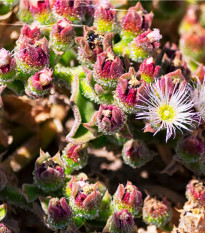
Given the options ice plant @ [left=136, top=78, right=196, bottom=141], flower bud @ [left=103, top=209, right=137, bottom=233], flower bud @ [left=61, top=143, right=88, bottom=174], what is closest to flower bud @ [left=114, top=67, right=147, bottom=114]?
ice plant @ [left=136, top=78, right=196, bottom=141]

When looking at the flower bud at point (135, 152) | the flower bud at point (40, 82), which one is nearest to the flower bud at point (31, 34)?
the flower bud at point (40, 82)

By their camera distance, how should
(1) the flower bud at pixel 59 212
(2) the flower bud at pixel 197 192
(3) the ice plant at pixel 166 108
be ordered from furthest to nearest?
(2) the flower bud at pixel 197 192 < (3) the ice plant at pixel 166 108 < (1) the flower bud at pixel 59 212

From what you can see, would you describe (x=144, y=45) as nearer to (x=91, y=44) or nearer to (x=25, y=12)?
(x=91, y=44)

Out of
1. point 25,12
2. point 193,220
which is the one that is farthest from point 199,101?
point 25,12

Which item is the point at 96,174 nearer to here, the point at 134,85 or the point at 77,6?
the point at 134,85

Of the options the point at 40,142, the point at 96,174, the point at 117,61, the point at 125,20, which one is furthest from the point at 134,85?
the point at 40,142

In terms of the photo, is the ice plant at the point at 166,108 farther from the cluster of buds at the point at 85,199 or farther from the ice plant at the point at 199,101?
the cluster of buds at the point at 85,199
